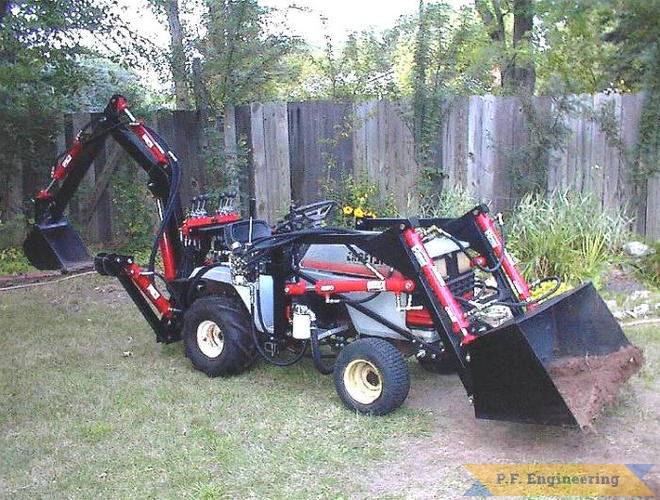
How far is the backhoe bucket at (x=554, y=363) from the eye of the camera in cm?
367

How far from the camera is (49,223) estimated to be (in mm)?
6328

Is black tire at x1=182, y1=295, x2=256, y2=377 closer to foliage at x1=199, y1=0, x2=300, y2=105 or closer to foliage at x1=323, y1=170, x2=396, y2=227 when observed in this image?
foliage at x1=323, y1=170, x2=396, y2=227

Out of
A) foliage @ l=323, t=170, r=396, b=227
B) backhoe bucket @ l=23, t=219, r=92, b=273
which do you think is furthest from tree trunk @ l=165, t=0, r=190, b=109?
backhoe bucket @ l=23, t=219, r=92, b=273

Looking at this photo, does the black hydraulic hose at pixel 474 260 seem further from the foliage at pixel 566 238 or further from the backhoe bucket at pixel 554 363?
the foliage at pixel 566 238

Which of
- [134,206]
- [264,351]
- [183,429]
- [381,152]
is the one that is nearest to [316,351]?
[264,351]

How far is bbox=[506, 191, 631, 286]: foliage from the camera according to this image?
712 cm

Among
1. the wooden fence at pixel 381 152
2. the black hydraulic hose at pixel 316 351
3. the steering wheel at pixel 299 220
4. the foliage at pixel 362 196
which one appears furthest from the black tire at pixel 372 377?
the wooden fence at pixel 381 152

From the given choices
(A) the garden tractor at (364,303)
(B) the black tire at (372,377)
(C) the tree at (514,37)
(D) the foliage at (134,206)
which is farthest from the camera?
(C) the tree at (514,37)

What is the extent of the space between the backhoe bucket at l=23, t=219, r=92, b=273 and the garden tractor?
14mm

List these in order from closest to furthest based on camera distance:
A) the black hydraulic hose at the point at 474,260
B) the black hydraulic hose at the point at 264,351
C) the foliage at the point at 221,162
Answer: the black hydraulic hose at the point at 474,260, the black hydraulic hose at the point at 264,351, the foliage at the point at 221,162

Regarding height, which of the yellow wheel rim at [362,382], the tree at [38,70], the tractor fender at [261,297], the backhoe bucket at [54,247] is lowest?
the yellow wheel rim at [362,382]

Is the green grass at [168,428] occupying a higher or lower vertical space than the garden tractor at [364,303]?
lower

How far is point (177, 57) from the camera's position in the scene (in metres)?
9.27

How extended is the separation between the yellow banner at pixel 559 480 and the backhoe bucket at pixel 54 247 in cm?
396
